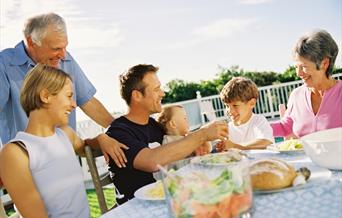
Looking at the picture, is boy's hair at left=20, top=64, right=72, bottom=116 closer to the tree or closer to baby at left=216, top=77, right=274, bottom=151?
baby at left=216, top=77, right=274, bottom=151

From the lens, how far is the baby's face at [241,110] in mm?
2669

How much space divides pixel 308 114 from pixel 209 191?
5.01ft

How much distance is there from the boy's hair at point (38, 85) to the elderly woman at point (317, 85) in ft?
4.06

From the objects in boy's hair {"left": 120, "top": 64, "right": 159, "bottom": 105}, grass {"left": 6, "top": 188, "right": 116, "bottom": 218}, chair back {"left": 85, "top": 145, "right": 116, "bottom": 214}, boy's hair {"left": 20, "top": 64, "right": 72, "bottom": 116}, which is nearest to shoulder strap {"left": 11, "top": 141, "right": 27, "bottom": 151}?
boy's hair {"left": 20, "top": 64, "right": 72, "bottom": 116}

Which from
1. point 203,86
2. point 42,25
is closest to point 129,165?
point 42,25

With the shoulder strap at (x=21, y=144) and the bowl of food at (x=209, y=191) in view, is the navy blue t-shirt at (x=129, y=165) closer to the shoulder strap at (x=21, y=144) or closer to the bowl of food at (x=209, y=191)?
the shoulder strap at (x=21, y=144)

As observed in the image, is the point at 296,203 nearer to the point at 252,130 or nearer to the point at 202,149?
the point at 202,149

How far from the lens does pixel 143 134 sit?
6.93 feet

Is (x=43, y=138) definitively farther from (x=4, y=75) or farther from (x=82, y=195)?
(x=4, y=75)

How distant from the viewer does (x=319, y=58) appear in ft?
6.94

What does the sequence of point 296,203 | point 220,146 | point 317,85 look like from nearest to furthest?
point 296,203, point 220,146, point 317,85

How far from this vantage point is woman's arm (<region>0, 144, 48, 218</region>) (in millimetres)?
1483

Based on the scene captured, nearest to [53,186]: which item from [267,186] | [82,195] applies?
[82,195]

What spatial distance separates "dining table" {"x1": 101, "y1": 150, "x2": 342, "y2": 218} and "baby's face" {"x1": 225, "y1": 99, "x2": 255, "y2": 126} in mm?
1372
